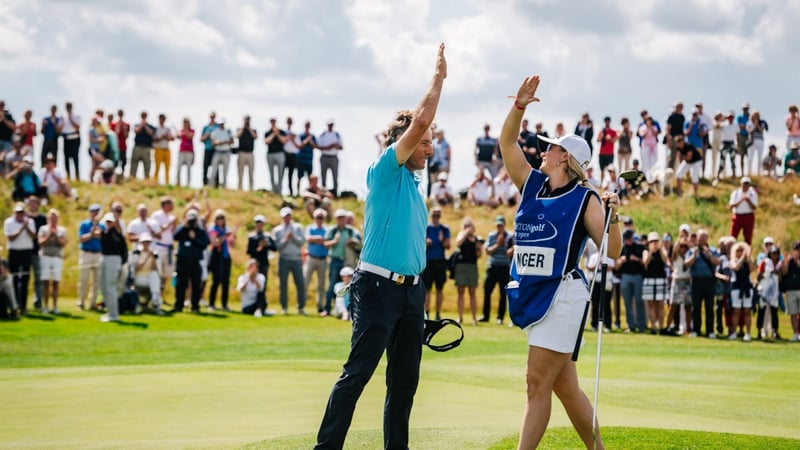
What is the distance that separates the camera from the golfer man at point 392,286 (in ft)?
22.0

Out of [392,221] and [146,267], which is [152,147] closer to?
[146,267]

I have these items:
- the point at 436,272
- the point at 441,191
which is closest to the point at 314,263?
the point at 436,272

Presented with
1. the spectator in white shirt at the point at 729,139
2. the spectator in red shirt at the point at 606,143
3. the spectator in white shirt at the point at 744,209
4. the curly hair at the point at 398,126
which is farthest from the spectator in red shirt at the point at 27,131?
the curly hair at the point at 398,126

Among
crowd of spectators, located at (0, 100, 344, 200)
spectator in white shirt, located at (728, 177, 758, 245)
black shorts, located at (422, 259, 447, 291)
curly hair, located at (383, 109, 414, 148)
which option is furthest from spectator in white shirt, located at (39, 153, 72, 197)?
curly hair, located at (383, 109, 414, 148)

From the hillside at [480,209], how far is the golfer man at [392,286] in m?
23.7

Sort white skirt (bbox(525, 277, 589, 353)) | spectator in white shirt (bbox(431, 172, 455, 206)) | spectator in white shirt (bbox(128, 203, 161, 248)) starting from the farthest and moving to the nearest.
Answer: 1. spectator in white shirt (bbox(431, 172, 455, 206))
2. spectator in white shirt (bbox(128, 203, 161, 248))
3. white skirt (bbox(525, 277, 589, 353))

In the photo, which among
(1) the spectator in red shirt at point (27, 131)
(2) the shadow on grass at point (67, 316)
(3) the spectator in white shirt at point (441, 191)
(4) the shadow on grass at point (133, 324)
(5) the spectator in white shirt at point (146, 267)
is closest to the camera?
(4) the shadow on grass at point (133, 324)

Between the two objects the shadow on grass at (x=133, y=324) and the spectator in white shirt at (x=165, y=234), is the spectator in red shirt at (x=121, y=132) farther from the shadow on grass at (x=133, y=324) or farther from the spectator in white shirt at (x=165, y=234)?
the shadow on grass at (x=133, y=324)

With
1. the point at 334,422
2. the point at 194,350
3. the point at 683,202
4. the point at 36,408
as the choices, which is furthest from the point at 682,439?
the point at 683,202

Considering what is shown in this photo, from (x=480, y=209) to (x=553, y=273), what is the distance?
91.8 feet

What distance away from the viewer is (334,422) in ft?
22.0

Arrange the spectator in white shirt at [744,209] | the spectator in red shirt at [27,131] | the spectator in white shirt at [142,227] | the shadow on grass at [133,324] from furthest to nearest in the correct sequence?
the spectator in red shirt at [27,131], the spectator in white shirt at [744,209], the spectator in white shirt at [142,227], the shadow on grass at [133,324]

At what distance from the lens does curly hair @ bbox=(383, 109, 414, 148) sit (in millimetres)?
6910

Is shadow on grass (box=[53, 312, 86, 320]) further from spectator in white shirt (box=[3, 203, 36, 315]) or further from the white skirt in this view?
→ the white skirt
